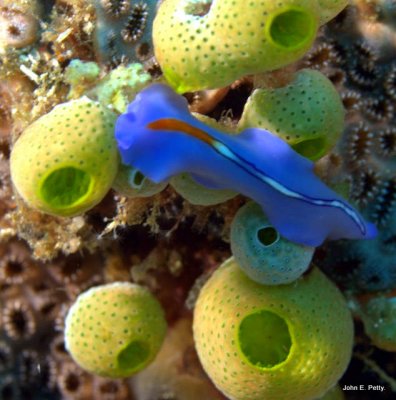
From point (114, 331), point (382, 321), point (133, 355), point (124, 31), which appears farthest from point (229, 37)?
point (382, 321)

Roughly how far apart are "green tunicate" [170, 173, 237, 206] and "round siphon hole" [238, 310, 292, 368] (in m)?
0.51

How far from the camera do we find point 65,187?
1810 mm

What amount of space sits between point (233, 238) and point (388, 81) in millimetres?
1279

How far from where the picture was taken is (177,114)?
164cm

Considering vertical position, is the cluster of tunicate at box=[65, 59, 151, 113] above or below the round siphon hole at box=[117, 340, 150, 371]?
above

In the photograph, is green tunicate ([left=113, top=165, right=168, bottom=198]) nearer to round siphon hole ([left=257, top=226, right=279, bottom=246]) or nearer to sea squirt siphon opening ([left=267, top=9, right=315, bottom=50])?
round siphon hole ([left=257, top=226, right=279, bottom=246])

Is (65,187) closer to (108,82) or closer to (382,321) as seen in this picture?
(108,82)

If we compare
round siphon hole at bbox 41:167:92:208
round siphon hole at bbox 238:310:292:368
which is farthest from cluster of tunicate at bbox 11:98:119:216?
round siphon hole at bbox 238:310:292:368

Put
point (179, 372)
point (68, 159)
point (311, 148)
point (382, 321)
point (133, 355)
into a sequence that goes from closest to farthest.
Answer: point (68, 159)
point (311, 148)
point (133, 355)
point (382, 321)
point (179, 372)

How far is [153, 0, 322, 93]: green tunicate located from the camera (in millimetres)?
1523

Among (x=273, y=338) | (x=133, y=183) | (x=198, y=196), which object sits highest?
(x=133, y=183)

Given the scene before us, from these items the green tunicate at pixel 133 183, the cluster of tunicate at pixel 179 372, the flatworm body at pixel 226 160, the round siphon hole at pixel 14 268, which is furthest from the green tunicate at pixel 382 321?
the round siphon hole at pixel 14 268

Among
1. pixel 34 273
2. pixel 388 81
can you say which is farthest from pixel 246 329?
pixel 34 273

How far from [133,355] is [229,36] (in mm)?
1589
